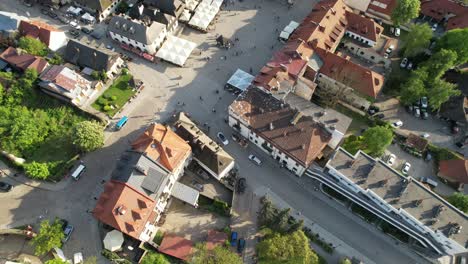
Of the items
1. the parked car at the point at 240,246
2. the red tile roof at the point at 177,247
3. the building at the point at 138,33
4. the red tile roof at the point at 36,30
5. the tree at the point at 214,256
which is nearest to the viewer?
the tree at the point at 214,256

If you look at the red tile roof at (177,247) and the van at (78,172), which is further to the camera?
the van at (78,172)

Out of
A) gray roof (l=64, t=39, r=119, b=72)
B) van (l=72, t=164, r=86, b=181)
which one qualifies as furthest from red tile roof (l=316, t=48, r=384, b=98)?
van (l=72, t=164, r=86, b=181)

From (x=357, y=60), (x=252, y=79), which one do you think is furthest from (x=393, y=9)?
(x=252, y=79)

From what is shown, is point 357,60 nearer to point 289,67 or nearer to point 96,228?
point 289,67

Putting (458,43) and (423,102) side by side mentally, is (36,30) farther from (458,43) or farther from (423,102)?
(458,43)

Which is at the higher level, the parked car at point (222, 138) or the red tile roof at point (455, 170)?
the red tile roof at point (455, 170)

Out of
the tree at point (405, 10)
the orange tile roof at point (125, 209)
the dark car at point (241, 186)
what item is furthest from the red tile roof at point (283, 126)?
the tree at point (405, 10)

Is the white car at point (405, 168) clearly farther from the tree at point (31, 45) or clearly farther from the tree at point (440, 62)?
the tree at point (31, 45)
